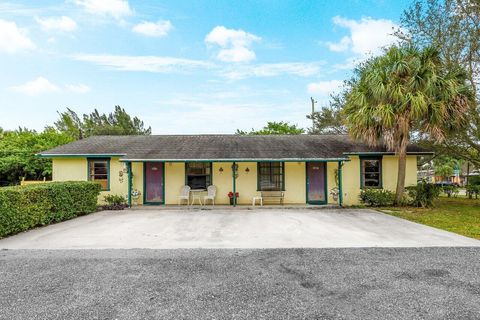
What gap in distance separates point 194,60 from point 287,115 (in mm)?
13900

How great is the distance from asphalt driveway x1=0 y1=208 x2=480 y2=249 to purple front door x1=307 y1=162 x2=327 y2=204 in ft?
7.67

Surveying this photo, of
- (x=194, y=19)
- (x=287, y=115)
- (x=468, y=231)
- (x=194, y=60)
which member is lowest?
(x=468, y=231)

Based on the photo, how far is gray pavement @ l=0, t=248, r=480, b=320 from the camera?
3.13 metres

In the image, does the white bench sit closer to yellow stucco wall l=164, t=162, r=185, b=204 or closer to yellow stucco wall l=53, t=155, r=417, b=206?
yellow stucco wall l=53, t=155, r=417, b=206

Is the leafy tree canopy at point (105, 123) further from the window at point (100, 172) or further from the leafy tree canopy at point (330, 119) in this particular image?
the window at point (100, 172)

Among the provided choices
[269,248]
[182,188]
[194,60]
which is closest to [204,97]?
[194,60]

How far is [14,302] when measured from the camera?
340 centimetres

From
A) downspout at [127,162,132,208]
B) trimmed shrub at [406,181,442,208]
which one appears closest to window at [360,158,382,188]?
trimmed shrub at [406,181,442,208]

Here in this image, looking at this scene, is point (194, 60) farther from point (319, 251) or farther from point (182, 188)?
point (319, 251)

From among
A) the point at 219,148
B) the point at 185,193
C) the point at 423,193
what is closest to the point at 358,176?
the point at 423,193

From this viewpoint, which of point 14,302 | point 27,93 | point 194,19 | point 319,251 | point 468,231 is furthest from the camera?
point 27,93

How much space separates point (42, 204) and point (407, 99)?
13.2 m

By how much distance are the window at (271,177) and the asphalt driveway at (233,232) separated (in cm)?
267

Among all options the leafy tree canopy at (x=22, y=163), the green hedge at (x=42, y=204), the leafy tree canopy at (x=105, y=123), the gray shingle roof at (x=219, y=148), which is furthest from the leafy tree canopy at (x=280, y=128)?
the green hedge at (x=42, y=204)
